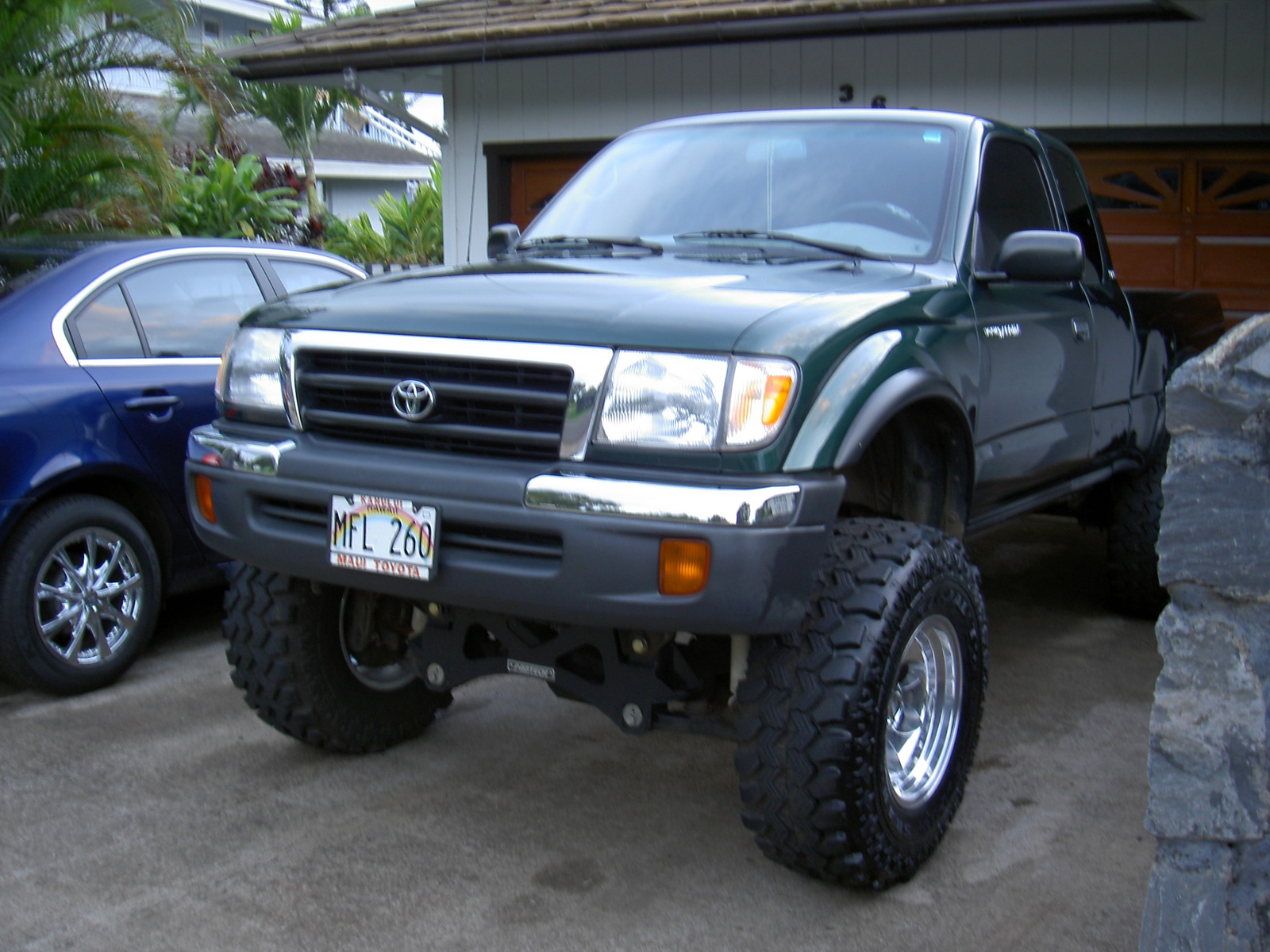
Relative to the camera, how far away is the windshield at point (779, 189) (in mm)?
3979

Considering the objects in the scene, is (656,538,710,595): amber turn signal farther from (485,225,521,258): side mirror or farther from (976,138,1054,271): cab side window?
(485,225,521,258): side mirror

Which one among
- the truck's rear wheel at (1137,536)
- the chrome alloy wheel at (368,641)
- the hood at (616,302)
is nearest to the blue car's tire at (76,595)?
the chrome alloy wheel at (368,641)

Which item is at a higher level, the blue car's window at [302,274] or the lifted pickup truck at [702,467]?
the blue car's window at [302,274]

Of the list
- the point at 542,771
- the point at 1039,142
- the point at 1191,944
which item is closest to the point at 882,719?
the point at 1191,944

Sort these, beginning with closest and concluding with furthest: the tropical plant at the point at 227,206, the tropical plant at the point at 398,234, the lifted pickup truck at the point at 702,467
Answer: the lifted pickup truck at the point at 702,467, the tropical plant at the point at 227,206, the tropical plant at the point at 398,234

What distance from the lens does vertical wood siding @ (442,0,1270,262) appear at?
838 centimetres

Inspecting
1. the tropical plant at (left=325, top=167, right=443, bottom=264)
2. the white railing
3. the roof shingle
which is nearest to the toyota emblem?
the roof shingle

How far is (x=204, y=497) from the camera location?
3422 millimetres

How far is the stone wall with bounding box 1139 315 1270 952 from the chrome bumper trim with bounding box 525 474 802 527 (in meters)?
0.77

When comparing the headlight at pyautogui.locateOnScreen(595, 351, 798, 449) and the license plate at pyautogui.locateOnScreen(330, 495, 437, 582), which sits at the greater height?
the headlight at pyautogui.locateOnScreen(595, 351, 798, 449)

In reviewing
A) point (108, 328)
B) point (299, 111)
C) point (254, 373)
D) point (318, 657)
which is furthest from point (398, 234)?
point (254, 373)

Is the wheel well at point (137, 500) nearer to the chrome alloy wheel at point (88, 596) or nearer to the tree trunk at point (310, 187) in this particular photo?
the chrome alloy wheel at point (88, 596)

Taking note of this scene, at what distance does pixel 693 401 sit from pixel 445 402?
24.6 inches

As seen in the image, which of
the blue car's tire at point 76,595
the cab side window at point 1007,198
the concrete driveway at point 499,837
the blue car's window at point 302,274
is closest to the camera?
the concrete driveway at point 499,837
